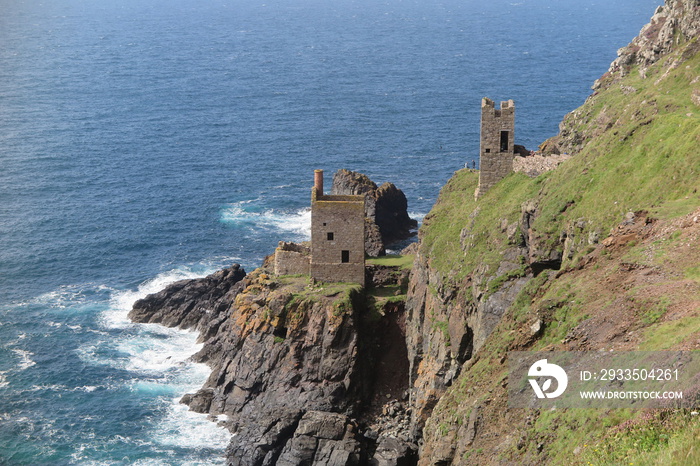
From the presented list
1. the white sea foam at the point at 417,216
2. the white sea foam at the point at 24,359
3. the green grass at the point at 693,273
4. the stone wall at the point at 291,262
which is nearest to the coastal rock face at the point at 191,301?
the white sea foam at the point at 24,359

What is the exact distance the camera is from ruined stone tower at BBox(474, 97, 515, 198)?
80375 mm

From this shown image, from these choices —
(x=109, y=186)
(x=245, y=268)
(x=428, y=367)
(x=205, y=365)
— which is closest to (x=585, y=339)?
(x=428, y=367)

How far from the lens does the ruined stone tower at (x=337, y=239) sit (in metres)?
85.6

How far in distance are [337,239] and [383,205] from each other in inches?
1411

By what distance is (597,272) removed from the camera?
49.9 m

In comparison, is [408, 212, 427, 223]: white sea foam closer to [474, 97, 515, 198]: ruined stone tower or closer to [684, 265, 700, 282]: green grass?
[474, 97, 515, 198]: ruined stone tower

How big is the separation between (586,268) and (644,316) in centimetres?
959

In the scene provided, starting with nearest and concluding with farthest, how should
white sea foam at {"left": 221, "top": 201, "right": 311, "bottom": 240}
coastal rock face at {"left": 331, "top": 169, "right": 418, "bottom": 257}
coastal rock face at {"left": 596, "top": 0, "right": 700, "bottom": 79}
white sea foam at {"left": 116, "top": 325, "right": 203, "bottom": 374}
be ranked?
coastal rock face at {"left": 596, "top": 0, "right": 700, "bottom": 79}, white sea foam at {"left": 116, "top": 325, "right": 203, "bottom": 374}, coastal rock face at {"left": 331, "top": 169, "right": 418, "bottom": 257}, white sea foam at {"left": 221, "top": 201, "right": 311, "bottom": 240}

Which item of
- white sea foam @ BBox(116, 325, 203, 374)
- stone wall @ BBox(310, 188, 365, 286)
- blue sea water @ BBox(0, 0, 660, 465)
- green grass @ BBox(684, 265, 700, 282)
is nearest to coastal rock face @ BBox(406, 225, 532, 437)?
stone wall @ BBox(310, 188, 365, 286)

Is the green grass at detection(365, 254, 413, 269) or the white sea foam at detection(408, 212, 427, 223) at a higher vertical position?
the white sea foam at detection(408, 212, 427, 223)

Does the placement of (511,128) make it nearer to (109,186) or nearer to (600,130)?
(600,130)

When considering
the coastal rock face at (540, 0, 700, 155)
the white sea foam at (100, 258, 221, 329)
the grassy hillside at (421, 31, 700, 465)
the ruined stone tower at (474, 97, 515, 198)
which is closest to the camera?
the grassy hillside at (421, 31, 700, 465)

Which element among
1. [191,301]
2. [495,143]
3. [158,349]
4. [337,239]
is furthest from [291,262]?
[495,143]

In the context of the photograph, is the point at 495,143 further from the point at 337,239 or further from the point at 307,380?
the point at 307,380
